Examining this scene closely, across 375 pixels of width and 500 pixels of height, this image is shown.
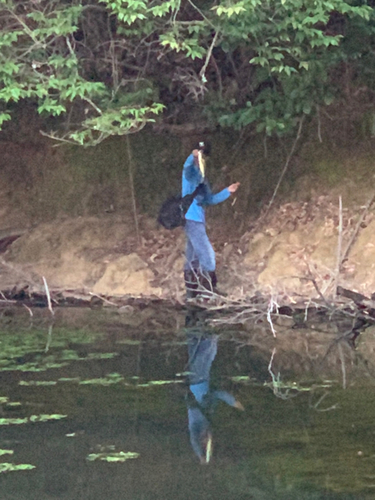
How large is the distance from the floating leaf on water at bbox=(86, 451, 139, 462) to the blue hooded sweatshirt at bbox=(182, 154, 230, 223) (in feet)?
19.5

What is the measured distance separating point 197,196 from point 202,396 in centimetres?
464

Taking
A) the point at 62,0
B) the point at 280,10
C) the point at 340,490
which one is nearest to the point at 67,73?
the point at 62,0

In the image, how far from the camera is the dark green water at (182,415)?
5.92m

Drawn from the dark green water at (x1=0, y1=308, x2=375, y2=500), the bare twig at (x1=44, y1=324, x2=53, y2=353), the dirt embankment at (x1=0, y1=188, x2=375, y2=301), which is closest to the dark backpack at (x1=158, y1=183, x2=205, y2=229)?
the dirt embankment at (x1=0, y1=188, x2=375, y2=301)

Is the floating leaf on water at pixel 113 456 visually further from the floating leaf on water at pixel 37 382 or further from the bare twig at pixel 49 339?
the bare twig at pixel 49 339

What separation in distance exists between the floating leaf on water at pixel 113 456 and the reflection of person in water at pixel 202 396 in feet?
1.56

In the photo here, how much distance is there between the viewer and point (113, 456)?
6.45 metres

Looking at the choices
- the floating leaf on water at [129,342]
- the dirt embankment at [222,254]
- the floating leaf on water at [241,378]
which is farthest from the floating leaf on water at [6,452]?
the dirt embankment at [222,254]

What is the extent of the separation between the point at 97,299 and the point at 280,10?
513 centimetres

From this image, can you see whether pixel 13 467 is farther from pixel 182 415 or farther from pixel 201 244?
pixel 201 244

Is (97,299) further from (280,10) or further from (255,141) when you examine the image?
(280,10)

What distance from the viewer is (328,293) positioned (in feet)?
39.3

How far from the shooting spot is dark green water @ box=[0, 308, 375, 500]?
5918 millimetres

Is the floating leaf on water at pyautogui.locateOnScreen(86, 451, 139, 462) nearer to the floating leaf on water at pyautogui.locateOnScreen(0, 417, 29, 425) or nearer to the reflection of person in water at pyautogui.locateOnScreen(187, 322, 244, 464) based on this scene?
the reflection of person in water at pyautogui.locateOnScreen(187, 322, 244, 464)
